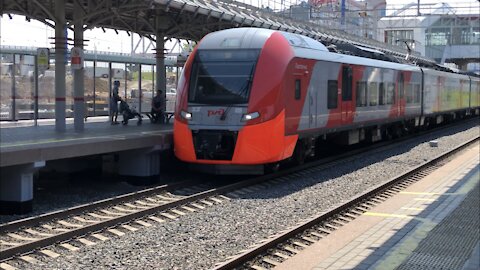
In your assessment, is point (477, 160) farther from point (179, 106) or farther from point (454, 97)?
point (454, 97)

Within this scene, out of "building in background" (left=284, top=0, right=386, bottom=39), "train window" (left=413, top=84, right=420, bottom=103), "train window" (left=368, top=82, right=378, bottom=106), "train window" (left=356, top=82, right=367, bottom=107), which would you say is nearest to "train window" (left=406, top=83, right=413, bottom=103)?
"train window" (left=413, top=84, right=420, bottom=103)

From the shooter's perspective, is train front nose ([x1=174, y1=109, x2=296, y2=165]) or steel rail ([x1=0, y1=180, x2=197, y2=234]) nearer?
steel rail ([x1=0, y1=180, x2=197, y2=234])

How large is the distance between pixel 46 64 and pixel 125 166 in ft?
18.3

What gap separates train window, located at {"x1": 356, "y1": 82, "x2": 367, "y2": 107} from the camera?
16.9 metres

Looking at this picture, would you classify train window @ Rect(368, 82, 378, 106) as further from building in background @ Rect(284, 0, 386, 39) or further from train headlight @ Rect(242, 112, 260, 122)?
building in background @ Rect(284, 0, 386, 39)

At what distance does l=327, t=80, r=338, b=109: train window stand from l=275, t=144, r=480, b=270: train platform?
3.66 meters

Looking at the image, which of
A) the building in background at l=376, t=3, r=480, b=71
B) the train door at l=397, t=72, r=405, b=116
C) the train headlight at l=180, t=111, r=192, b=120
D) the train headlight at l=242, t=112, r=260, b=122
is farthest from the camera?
the building in background at l=376, t=3, r=480, b=71

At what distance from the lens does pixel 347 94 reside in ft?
Answer: 52.5

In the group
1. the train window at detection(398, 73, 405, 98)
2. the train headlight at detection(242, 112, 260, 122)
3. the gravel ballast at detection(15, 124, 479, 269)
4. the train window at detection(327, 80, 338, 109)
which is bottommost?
the gravel ballast at detection(15, 124, 479, 269)

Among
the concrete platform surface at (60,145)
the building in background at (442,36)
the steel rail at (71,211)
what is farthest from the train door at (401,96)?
the building in background at (442,36)

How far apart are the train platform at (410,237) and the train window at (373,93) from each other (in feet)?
21.5

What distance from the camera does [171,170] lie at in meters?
14.6

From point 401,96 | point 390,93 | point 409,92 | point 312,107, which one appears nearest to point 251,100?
point 312,107

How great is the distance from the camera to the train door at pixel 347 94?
619 inches
